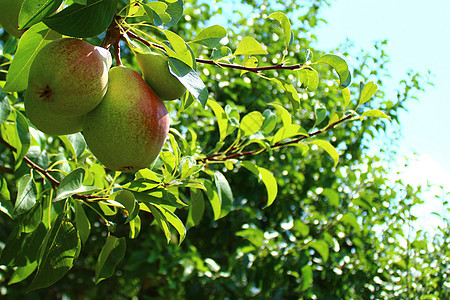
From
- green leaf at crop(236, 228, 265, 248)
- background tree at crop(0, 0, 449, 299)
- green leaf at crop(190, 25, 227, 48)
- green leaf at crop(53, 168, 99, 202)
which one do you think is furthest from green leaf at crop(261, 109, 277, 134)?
green leaf at crop(236, 228, 265, 248)

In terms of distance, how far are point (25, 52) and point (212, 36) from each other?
0.37m

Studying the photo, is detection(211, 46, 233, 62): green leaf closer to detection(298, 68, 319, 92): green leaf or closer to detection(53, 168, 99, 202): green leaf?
detection(298, 68, 319, 92): green leaf

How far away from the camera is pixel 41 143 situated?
1459 mm

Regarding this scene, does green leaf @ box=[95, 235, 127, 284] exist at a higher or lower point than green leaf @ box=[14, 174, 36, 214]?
lower

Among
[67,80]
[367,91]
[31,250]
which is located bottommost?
[31,250]

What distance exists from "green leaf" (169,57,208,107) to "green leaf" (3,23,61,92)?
0.24 metres

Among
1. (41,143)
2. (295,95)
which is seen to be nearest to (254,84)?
(41,143)

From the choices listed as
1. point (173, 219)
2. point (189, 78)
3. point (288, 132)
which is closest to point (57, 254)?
point (173, 219)

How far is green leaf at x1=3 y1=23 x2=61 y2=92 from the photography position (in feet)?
2.45

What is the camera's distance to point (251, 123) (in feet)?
4.14

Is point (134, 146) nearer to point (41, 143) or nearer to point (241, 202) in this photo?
point (41, 143)

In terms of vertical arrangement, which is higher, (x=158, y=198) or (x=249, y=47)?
(x=249, y=47)

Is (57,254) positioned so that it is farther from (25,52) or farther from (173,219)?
(25,52)

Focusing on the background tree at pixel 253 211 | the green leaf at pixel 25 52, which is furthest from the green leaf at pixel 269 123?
the green leaf at pixel 25 52
